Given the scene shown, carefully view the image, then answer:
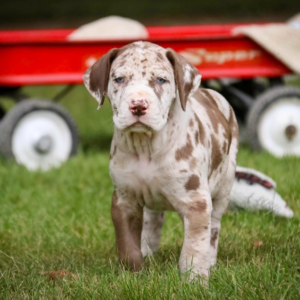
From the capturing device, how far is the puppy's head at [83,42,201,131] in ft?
8.91

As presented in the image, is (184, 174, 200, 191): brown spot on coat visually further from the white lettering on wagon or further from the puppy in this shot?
the white lettering on wagon

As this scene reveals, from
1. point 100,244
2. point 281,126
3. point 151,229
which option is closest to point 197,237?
point 151,229

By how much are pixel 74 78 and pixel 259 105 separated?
5.35 ft

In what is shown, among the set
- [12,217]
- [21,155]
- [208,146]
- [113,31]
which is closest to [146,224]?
[208,146]

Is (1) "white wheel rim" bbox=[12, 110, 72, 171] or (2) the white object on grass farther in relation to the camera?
(1) "white wheel rim" bbox=[12, 110, 72, 171]

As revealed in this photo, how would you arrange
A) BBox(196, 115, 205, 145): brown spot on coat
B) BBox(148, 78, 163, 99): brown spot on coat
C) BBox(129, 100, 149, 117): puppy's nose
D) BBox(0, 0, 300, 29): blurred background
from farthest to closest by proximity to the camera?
BBox(0, 0, 300, 29): blurred background < BBox(196, 115, 205, 145): brown spot on coat < BBox(148, 78, 163, 99): brown spot on coat < BBox(129, 100, 149, 117): puppy's nose

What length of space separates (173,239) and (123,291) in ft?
3.66

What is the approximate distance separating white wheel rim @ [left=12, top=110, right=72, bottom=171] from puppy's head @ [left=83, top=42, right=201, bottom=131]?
9.77 feet

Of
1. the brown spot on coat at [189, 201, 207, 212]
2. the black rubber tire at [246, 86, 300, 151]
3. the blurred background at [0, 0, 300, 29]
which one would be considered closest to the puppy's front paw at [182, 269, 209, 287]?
the brown spot on coat at [189, 201, 207, 212]

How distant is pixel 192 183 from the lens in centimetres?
292

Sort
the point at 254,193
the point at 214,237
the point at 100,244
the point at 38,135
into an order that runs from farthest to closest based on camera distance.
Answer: the point at 38,135 < the point at 254,193 < the point at 100,244 < the point at 214,237

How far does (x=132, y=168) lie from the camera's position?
2.95 meters

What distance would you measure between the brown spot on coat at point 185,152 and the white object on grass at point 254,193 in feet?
4.09

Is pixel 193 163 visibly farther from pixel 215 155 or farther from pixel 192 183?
pixel 215 155
